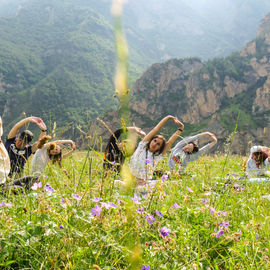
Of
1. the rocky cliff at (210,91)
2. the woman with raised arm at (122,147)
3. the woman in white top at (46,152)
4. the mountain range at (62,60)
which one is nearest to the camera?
the woman with raised arm at (122,147)

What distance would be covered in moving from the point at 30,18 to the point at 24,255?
646 feet

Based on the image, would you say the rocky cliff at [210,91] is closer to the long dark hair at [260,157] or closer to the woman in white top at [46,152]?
the long dark hair at [260,157]

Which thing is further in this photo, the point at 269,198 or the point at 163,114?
the point at 163,114

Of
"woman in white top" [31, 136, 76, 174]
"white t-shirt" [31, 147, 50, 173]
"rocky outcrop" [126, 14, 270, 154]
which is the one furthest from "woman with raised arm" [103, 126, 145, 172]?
"rocky outcrop" [126, 14, 270, 154]

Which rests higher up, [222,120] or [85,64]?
[85,64]

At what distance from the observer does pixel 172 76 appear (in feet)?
276

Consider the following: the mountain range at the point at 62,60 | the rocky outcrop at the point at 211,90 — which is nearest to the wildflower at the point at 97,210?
the mountain range at the point at 62,60

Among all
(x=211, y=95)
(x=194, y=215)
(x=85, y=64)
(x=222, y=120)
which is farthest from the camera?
(x=85, y=64)

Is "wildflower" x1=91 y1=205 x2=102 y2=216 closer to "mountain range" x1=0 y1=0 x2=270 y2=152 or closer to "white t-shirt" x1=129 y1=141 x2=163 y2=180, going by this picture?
"white t-shirt" x1=129 y1=141 x2=163 y2=180

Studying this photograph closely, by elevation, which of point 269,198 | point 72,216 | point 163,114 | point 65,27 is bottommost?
point 163,114

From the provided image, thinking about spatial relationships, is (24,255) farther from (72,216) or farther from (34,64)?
(34,64)

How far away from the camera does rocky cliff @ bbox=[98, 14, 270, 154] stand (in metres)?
67.6

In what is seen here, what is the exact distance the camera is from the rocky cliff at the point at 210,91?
67.6m

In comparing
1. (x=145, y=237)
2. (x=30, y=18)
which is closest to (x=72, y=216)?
(x=145, y=237)
